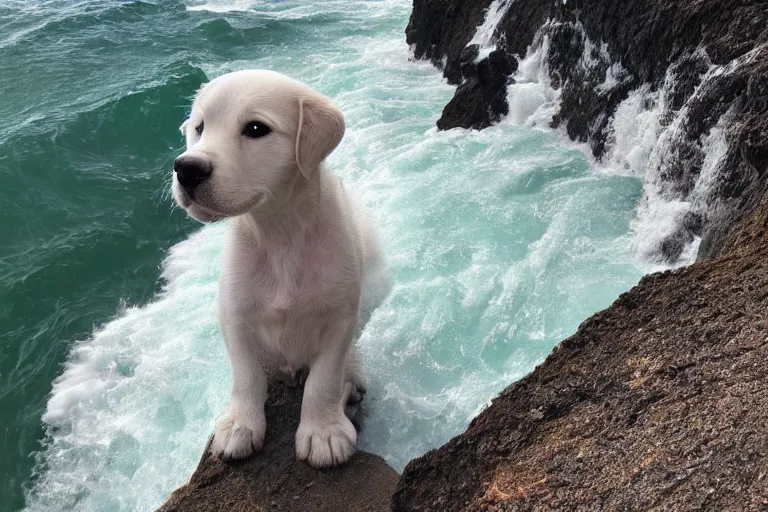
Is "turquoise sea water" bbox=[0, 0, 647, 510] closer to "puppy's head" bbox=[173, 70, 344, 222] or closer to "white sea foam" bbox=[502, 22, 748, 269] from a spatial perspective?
"white sea foam" bbox=[502, 22, 748, 269]

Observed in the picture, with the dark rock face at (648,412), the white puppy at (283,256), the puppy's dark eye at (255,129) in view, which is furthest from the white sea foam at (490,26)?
the puppy's dark eye at (255,129)

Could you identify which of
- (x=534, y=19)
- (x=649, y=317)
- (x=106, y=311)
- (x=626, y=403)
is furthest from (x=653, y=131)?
(x=106, y=311)

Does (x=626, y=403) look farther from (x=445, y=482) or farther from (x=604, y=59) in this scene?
(x=604, y=59)

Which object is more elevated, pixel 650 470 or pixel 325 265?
pixel 650 470

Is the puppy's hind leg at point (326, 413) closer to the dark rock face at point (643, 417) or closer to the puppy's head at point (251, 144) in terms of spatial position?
the dark rock face at point (643, 417)

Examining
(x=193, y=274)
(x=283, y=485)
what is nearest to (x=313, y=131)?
(x=283, y=485)

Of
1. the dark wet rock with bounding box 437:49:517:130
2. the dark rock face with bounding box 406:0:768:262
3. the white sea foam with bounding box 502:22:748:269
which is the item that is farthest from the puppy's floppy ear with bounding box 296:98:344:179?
the dark wet rock with bounding box 437:49:517:130

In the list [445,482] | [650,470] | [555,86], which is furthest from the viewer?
[555,86]

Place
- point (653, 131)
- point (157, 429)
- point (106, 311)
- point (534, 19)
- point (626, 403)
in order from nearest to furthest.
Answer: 1. point (626, 403)
2. point (157, 429)
3. point (653, 131)
4. point (106, 311)
5. point (534, 19)
